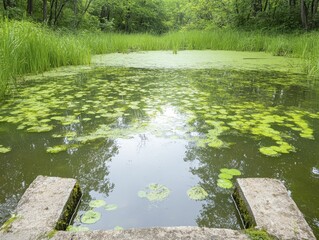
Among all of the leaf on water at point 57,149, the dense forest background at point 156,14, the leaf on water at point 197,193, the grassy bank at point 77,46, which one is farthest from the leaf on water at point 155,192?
the dense forest background at point 156,14

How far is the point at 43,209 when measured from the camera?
108cm

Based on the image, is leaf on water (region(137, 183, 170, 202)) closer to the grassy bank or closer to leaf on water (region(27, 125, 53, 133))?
leaf on water (region(27, 125, 53, 133))

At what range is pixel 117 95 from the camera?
3.18m

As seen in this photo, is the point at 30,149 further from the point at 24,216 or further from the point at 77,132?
the point at 24,216

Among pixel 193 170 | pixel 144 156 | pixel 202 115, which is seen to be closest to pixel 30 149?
pixel 144 156

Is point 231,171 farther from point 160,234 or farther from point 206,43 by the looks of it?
point 206,43

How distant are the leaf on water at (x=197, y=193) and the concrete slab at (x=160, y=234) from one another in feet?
1.24

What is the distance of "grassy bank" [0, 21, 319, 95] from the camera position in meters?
3.29

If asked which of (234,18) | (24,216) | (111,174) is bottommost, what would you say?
(111,174)

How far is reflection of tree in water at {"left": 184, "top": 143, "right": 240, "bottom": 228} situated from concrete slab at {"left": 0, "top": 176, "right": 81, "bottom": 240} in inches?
22.8

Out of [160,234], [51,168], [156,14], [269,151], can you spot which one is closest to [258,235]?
[160,234]

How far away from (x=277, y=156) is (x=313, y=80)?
9.74ft

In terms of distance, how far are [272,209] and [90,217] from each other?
0.78 meters

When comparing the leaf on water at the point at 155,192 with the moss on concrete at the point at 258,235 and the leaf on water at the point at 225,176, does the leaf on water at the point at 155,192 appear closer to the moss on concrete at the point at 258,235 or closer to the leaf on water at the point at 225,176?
the leaf on water at the point at 225,176
